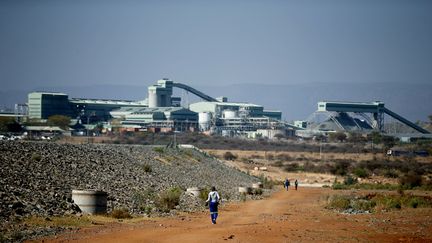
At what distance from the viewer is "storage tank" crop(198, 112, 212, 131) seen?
186 m

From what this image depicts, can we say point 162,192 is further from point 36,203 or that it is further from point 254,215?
point 36,203

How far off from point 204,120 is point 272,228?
163 meters

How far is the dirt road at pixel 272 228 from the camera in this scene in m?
21.7

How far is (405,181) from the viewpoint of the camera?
70.6 meters

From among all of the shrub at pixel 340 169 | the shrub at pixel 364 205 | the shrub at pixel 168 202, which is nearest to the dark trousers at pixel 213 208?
the shrub at pixel 168 202

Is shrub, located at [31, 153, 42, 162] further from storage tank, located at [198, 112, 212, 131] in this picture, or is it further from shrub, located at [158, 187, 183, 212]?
storage tank, located at [198, 112, 212, 131]

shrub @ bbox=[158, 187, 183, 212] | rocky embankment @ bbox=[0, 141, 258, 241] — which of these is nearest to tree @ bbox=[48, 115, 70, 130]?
rocky embankment @ bbox=[0, 141, 258, 241]

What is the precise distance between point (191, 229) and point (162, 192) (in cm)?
1586

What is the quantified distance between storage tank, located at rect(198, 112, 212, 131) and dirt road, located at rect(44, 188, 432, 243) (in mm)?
148623

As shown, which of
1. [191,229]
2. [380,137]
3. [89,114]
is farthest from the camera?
[89,114]

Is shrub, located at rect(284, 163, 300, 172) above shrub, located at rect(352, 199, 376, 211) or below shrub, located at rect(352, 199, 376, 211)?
below

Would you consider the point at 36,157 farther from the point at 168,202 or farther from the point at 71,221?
the point at 71,221

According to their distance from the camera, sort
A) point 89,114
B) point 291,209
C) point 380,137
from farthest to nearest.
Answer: point 89,114 → point 380,137 → point 291,209

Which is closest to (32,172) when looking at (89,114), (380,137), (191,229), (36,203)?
(36,203)
